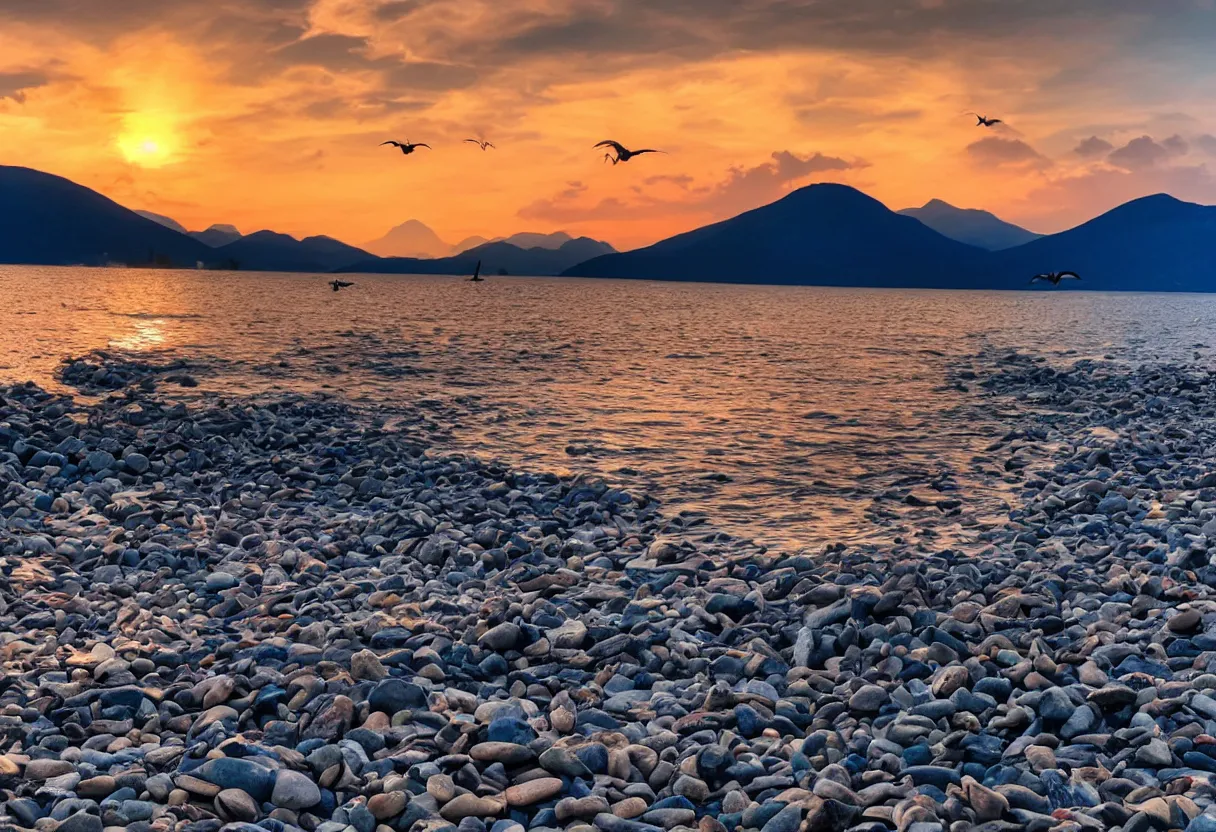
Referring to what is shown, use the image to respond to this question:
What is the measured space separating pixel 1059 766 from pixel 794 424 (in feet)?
59.4

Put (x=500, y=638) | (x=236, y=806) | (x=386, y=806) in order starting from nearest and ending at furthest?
(x=236, y=806) < (x=386, y=806) < (x=500, y=638)

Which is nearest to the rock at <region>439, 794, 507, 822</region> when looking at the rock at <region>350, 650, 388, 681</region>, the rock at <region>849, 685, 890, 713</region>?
the rock at <region>350, 650, 388, 681</region>

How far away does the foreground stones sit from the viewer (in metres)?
5.71

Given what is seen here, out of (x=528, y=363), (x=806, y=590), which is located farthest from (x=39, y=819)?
(x=528, y=363)

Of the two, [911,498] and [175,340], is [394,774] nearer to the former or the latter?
[911,498]

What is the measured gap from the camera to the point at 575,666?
800 centimetres

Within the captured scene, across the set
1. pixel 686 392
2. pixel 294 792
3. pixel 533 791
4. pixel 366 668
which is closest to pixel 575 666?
pixel 366 668

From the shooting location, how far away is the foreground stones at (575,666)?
5.71m

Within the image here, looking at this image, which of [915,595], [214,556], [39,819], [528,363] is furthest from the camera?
[528,363]

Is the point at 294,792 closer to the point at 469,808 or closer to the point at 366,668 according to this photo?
the point at 469,808

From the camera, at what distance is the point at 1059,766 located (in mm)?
6090

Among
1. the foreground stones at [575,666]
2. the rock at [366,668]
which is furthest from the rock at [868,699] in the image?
the rock at [366,668]

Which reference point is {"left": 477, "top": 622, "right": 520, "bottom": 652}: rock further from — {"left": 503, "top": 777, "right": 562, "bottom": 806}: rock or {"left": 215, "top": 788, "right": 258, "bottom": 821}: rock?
{"left": 215, "top": 788, "right": 258, "bottom": 821}: rock

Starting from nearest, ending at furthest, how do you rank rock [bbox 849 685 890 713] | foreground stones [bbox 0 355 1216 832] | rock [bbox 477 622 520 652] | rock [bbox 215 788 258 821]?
rock [bbox 215 788 258 821]
foreground stones [bbox 0 355 1216 832]
rock [bbox 849 685 890 713]
rock [bbox 477 622 520 652]
